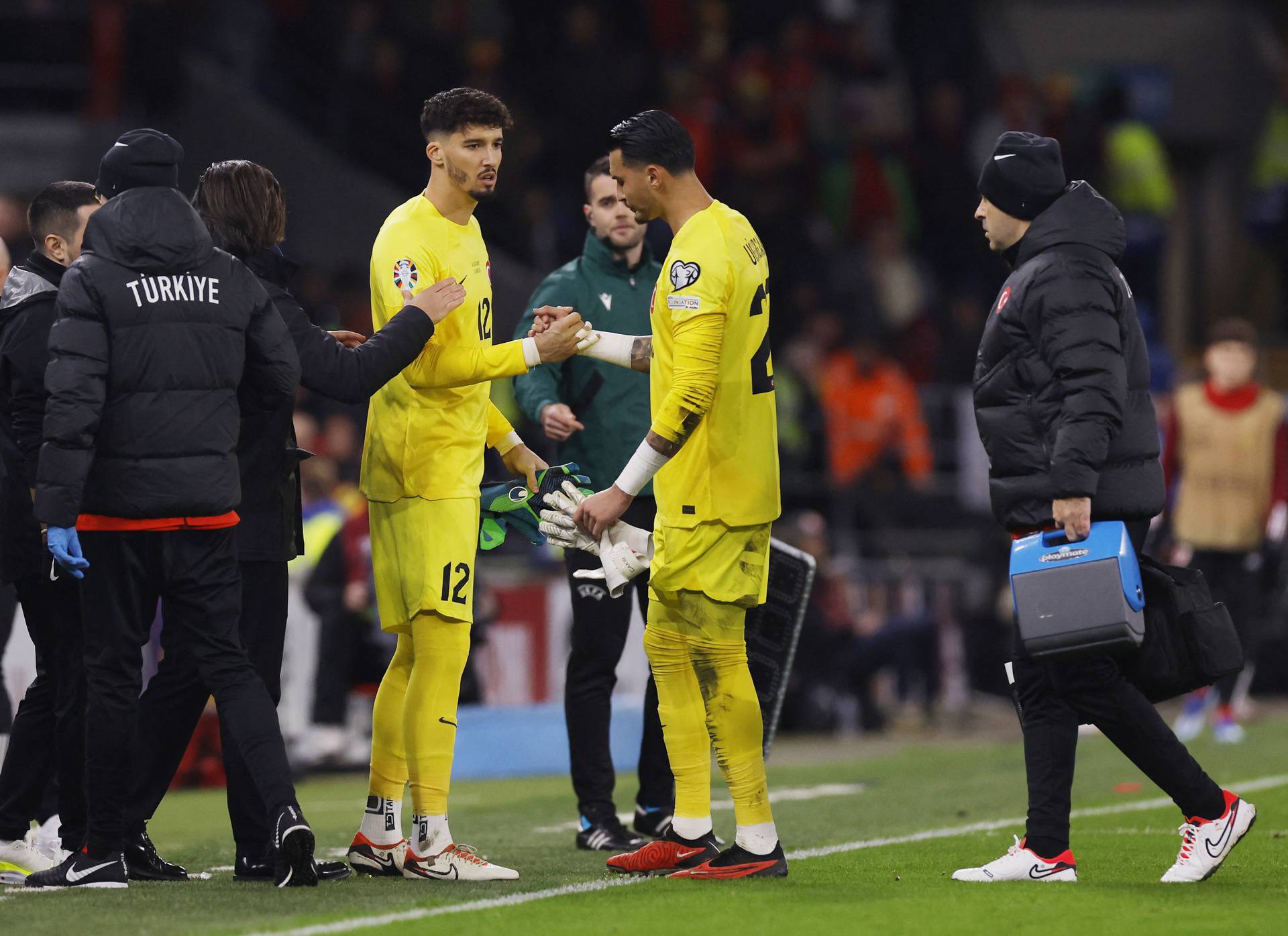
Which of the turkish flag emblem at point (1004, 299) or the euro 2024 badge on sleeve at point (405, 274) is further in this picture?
the euro 2024 badge on sleeve at point (405, 274)

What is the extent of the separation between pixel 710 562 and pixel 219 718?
1.72 m

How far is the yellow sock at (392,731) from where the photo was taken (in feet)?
22.0

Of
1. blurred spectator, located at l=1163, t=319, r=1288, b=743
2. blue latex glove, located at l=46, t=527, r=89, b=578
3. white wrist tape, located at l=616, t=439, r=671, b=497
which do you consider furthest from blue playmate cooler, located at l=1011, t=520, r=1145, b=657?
blurred spectator, located at l=1163, t=319, r=1288, b=743

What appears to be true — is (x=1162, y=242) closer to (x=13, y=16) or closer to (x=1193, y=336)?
(x=1193, y=336)

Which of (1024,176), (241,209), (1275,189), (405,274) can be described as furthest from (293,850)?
(1275,189)


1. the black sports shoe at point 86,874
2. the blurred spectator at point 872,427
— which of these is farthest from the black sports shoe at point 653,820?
the blurred spectator at point 872,427

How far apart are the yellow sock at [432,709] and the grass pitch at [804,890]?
32 cm

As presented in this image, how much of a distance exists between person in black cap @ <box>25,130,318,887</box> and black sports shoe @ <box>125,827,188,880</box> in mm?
327

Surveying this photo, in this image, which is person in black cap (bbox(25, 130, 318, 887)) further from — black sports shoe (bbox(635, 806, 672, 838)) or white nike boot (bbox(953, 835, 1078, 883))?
white nike boot (bbox(953, 835, 1078, 883))

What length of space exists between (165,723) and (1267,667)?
34.9ft

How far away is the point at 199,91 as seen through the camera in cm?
1510

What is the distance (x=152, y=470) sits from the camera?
599 cm

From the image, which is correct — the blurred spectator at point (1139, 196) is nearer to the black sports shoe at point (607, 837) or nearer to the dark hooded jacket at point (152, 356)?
the black sports shoe at point (607, 837)

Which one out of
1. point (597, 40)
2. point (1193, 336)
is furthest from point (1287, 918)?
point (1193, 336)
